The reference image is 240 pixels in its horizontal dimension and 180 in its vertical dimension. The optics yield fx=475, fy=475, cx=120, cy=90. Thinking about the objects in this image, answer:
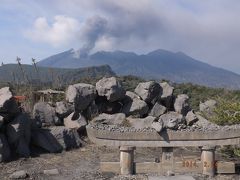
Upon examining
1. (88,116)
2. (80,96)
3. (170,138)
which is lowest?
(170,138)

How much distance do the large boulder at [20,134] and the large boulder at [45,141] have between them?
0.40 metres

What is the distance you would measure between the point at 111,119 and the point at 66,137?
2662mm

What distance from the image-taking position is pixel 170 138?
1234cm

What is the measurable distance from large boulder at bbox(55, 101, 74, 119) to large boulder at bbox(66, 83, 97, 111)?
0.23 meters

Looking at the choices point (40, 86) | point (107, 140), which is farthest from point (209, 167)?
point (40, 86)

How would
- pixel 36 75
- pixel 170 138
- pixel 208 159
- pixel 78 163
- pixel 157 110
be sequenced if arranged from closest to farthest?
1. pixel 170 138
2. pixel 208 159
3. pixel 78 163
4. pixel 157 110
5. pixel 36 75

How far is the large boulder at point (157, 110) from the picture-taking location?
18.6m

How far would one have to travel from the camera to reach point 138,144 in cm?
1250

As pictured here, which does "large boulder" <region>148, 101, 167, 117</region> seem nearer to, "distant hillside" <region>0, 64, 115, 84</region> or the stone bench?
"distant hillside" <region>0, 64, 115, 84</region>

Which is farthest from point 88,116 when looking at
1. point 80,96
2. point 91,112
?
point 80,96

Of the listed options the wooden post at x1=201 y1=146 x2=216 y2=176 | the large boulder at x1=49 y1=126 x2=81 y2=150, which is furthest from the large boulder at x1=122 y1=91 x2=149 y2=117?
the wooden post at x1=201 y1=146 x2=216 y2=176

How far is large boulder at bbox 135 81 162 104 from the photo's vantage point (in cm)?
1884

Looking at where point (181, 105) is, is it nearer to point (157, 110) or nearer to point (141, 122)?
point (157, 110)

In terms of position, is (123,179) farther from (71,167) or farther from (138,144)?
(71,167)
